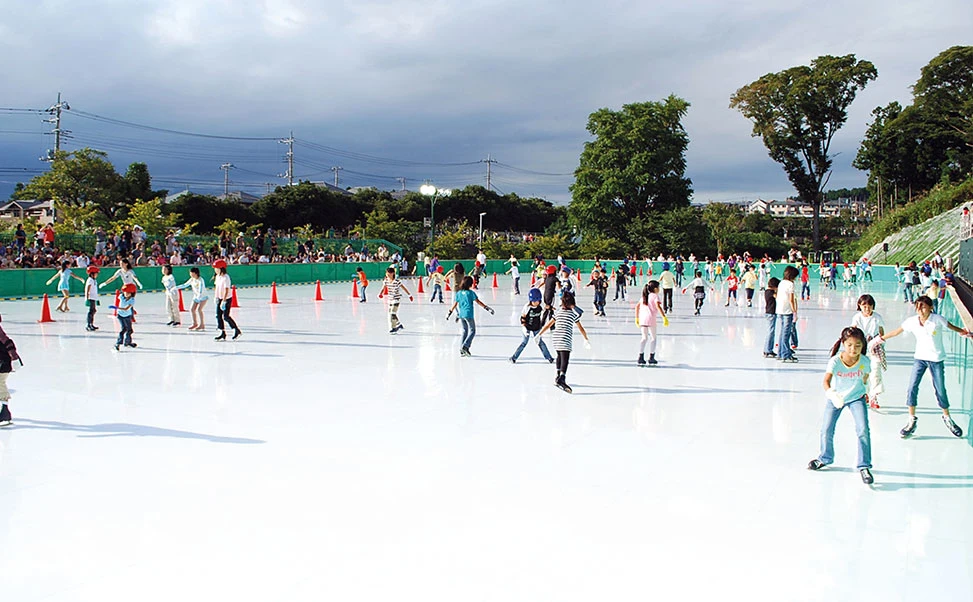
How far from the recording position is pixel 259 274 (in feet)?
114

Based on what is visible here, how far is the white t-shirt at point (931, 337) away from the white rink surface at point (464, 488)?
822mm

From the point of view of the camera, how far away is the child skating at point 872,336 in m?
8.12

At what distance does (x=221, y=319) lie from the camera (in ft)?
46.9

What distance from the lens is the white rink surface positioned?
14.1 ft

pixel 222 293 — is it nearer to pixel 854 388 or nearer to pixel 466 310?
pixel 466 310

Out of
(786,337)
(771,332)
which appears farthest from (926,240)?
(786,337)

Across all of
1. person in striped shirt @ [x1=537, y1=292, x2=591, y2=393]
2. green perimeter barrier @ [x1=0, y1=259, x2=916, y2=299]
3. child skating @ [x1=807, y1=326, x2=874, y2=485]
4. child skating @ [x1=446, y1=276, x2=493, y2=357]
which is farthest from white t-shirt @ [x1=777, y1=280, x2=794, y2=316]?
green perimeter barrier @ [x1=0, y1=259, x2=916, y2=299]

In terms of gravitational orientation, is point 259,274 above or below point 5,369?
above

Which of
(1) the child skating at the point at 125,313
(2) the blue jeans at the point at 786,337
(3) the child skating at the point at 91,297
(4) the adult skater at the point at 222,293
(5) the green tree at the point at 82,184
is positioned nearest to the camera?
(2) the blue jeans at the point at 786,337

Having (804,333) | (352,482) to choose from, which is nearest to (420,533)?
(352,482)

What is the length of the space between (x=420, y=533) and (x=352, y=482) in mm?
1224

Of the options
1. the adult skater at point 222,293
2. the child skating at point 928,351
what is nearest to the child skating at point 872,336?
the child skating at point 928,351

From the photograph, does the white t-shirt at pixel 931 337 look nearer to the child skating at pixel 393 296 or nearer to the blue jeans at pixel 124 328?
the child skating at pixel 393 296

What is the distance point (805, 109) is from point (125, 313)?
58.7m
